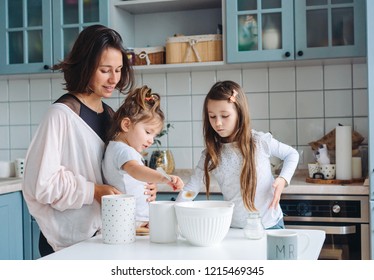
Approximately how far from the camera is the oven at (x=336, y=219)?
92.7 inches

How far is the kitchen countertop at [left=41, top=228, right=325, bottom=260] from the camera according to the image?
1.22 meters

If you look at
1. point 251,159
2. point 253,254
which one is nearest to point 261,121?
point 251,159

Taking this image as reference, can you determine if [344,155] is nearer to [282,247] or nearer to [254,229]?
[254,229]

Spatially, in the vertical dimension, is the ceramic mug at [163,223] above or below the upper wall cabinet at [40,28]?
below

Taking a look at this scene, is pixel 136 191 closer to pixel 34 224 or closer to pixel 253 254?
pixel 253 254

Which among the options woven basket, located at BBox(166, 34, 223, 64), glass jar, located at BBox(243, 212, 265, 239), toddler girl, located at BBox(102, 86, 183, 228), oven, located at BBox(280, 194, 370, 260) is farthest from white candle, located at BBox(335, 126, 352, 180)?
glass jar, located at BBox(243, 212, 265, 239)

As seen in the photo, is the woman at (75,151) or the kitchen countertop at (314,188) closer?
the woman at (75,151)

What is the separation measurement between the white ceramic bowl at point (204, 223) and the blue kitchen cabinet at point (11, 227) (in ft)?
4.82

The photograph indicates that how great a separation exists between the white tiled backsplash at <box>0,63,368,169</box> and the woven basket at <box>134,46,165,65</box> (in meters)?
0.21

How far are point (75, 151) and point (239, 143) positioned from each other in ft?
2.12

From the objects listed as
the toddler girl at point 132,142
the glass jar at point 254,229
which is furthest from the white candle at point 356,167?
the glass jar at point 254,229

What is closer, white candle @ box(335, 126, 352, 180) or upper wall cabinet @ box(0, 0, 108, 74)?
white candle @ box(335, 126, 352, 180)

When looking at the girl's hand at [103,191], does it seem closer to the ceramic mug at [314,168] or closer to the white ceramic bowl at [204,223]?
the white ceramic bowl at [204,223]

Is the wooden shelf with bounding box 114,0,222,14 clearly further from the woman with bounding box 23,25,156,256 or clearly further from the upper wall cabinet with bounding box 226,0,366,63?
the woman with bounding box 23,25,156,256
